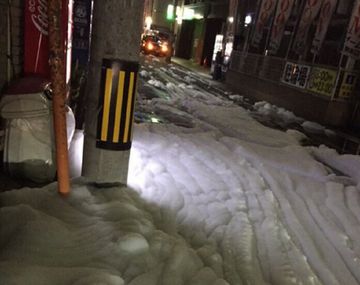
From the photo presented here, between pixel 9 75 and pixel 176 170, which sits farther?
pixel 176 170

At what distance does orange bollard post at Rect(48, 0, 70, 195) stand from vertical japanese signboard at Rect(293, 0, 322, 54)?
512 inches

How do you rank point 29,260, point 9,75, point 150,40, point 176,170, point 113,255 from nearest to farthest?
point 29,260 < point 113,255 < point 9,75 < point 176,170 < point 150,40

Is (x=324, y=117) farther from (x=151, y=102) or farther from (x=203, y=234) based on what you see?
(x=203, y=234)

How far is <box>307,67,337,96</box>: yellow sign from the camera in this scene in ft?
41.5

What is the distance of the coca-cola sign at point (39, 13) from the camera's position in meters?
4.09

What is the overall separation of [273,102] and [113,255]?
14761 millimetres

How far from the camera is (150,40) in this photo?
3453cm

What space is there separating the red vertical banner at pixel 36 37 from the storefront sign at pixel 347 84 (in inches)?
431

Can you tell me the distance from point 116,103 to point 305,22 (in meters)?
13.2

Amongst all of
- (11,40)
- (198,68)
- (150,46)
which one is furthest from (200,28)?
(11,40)

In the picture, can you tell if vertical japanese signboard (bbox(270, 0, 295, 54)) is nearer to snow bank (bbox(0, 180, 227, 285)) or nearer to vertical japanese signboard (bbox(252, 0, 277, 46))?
vertical japanese signboard (bbox(252, 0, 277, 46))

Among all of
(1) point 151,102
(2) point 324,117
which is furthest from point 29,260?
(2) point 324,117

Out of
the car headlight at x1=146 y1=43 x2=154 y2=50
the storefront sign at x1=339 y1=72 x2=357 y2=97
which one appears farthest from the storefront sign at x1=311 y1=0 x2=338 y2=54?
the car headlight at x1=146 y1=43 x2=154 y2=50

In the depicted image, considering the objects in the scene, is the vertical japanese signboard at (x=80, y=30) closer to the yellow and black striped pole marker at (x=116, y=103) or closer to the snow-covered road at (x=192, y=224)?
the snow-covered road at (x=192, y=224)
